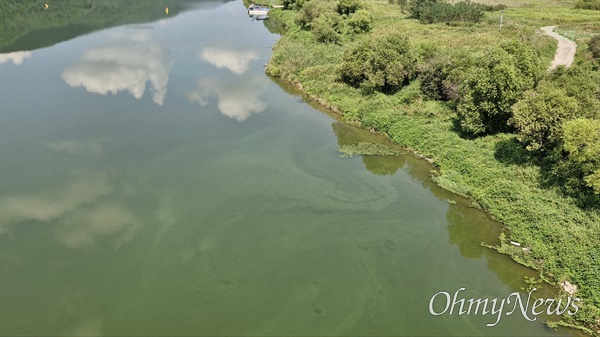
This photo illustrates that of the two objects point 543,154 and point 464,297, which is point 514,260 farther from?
point 543,154

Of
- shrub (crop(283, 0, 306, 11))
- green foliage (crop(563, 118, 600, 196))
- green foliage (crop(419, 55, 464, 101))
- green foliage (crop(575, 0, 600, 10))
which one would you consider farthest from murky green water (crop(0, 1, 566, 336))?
green foliage (crop(575, 0, 600, 10))

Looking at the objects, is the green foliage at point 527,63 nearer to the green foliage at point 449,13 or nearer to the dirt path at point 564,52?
the dirt path at point 564,52

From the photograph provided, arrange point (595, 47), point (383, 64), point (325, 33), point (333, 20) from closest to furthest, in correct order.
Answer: point (383, 64), point (595, 47), point (325, 33), point (333, 20)

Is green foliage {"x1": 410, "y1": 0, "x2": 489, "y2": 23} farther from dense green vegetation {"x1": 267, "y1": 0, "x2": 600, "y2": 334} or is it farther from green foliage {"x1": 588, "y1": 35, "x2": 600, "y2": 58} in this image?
green foliage {"x1": 588, "y1": 35, "x2": 600, "y2": 58}

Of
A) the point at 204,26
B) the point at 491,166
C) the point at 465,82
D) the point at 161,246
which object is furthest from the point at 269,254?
the point at 204,26

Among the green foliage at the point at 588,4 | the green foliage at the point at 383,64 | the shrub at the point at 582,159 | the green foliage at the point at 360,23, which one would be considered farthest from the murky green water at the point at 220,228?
the green foliage at the point at 588,4

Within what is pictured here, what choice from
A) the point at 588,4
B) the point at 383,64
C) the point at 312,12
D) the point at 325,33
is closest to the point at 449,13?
the point at 312,12

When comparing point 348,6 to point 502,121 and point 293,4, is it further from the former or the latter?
point 502,121
